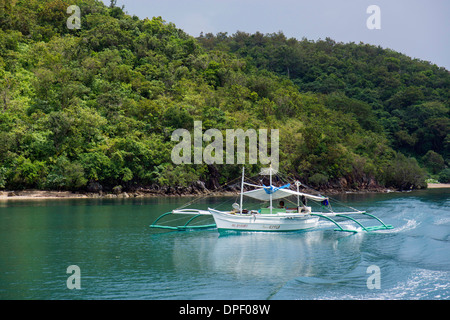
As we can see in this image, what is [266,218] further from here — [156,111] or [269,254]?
[156,111]

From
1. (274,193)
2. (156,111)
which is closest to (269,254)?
(274,193)

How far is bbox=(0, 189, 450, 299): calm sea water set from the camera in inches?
629

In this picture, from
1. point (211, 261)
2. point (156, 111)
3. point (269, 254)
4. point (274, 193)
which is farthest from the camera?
point (156, 111)

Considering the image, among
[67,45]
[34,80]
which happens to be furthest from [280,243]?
[67,45]

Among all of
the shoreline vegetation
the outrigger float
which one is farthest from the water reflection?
the shoreline vegetation

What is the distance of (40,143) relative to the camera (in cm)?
5097

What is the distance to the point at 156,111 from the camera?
2549 inches

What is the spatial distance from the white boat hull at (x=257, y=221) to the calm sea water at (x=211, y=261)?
1.82ft

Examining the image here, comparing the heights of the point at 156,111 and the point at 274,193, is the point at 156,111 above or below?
above

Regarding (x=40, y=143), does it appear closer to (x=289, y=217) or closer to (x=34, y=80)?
(x=34, y=80)

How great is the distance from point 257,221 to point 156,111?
3959cm

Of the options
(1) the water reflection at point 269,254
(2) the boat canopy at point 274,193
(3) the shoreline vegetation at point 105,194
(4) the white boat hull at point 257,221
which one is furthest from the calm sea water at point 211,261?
(3) the shoreline vegetation at point 105,194

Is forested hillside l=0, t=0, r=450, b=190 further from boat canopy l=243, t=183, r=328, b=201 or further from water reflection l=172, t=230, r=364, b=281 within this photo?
water reflection l=172, t=230, r=364, b=281
